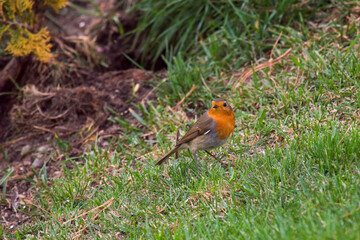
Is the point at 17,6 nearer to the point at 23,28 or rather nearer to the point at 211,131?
the point at 23,28

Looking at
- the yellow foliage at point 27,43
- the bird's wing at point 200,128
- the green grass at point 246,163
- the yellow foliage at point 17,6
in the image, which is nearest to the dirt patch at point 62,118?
the green grass at point 246,163

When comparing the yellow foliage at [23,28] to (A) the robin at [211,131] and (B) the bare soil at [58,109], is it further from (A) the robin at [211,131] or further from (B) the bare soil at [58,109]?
(A) the robin at [211,131]

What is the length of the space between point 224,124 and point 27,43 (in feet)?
9.33

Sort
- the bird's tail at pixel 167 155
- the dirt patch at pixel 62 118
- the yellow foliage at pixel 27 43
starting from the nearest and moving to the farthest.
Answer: the bird's tail at pixel 167 155 → the dirt patch at pixel 62 118 → the yellow foliage at pixel 27 43

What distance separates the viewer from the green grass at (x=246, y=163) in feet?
10.0

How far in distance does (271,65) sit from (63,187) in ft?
8.77

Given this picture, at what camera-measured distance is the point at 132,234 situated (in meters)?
3.45

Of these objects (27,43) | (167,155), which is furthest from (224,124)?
(27,43)

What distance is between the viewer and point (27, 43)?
18.1ft

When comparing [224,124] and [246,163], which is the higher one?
[224,124]

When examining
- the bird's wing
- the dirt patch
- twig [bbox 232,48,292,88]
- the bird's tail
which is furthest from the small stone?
twig [bbox 232,48,292,88]

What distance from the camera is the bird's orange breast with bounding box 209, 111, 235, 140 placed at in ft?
13.1

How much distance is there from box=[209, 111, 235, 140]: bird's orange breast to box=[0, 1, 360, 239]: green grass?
240mm

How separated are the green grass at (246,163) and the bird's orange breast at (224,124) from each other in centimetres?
24
